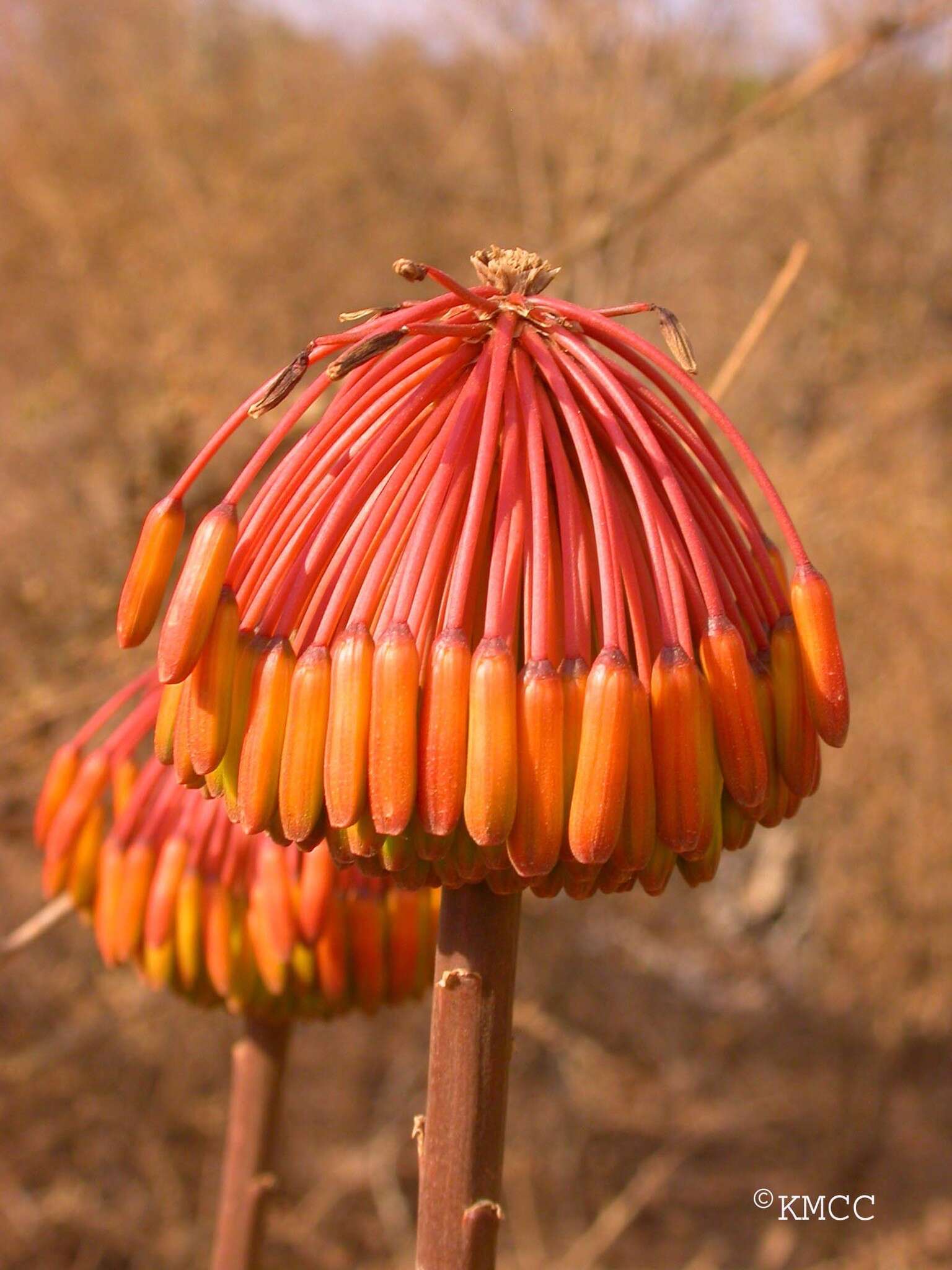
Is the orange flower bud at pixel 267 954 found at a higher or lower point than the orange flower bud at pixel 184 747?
lower

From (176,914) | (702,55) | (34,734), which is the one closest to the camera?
(176,914)

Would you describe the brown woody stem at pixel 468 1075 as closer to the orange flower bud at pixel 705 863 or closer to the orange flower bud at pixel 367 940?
the orange flower bud at pixel 705 863

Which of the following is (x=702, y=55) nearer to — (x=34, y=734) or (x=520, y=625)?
(x=34, y=734)

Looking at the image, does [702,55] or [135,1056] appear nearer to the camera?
[135,1056]

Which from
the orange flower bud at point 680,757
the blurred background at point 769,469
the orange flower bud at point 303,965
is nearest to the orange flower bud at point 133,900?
the orange flower bud at point 303,965

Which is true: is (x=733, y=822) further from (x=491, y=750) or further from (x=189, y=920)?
(x=189, y=920)

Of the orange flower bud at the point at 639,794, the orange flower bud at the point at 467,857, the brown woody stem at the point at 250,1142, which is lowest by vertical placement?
the brown woody stem at the point at 250,1142

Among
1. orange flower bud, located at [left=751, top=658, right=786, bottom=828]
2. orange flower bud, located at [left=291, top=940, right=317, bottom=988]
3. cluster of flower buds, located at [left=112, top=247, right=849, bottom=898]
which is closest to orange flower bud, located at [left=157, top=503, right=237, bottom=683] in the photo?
cluster of flower buds, located at [left=112, top=247, right=849, bottom=898]

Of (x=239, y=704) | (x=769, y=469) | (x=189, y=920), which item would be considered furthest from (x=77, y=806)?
(x=769, y=469)

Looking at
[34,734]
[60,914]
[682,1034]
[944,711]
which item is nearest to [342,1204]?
[682,1034]
